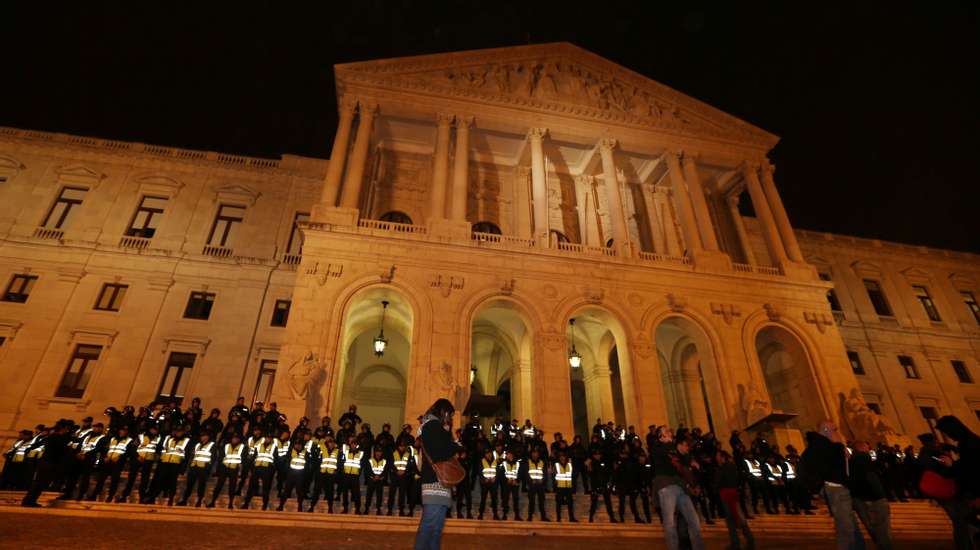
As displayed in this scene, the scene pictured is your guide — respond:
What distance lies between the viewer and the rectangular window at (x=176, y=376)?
21.9 m

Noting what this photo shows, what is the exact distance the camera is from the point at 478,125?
1024 inches

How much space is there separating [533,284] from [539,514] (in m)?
10.3

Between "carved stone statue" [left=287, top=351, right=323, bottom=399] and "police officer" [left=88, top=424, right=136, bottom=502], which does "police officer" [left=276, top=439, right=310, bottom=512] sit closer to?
"police officer" [left=88, top=424, right=136, bottom=502]

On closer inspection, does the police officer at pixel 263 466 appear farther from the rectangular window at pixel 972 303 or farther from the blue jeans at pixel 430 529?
the rectangular window at pixel 972 303

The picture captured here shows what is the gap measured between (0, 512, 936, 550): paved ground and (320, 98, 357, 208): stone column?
46.3 feet

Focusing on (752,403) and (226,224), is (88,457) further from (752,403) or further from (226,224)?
(752,403)

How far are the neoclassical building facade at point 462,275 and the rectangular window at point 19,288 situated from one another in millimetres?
86

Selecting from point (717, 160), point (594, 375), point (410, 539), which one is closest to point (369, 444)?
point (410, 539)

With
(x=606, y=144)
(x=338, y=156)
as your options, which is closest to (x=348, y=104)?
(x=338, y=156)

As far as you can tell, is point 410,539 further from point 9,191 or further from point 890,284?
point 890,284

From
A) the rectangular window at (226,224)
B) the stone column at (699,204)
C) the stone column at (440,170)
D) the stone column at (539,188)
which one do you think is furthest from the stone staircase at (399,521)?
the rectangular window at (226,224)

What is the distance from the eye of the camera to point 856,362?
99.2ft

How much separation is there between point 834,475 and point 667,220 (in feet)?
76.7

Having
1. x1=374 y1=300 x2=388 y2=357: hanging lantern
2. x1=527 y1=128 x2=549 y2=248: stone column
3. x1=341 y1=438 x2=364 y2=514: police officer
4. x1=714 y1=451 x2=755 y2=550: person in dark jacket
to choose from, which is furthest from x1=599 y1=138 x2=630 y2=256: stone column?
x1=341 y1=438 x2=364 y2=514: police officer
